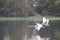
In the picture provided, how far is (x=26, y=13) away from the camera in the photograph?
50.6 metres

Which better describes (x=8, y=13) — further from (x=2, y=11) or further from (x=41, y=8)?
(x=41, y=8)

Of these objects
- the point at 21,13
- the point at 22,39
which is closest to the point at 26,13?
the point at 21,13

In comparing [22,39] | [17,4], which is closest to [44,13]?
[17,4]

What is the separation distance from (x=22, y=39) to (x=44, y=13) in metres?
35.8

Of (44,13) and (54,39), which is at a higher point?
(54,39)

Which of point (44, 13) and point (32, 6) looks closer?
point (44, 13)

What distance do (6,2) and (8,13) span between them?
269 cm

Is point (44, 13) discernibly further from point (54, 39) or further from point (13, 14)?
point (54, 39)

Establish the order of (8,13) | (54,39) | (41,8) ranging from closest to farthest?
1. (54,39)
2. (8,13)
3. (41,8)

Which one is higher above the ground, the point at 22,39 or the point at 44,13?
the point at 22,39

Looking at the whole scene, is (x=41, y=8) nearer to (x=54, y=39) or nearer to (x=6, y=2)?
(x=6, y=2)

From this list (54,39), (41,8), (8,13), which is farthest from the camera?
(41,8)

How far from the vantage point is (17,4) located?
5300 cm

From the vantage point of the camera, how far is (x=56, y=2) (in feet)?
173
